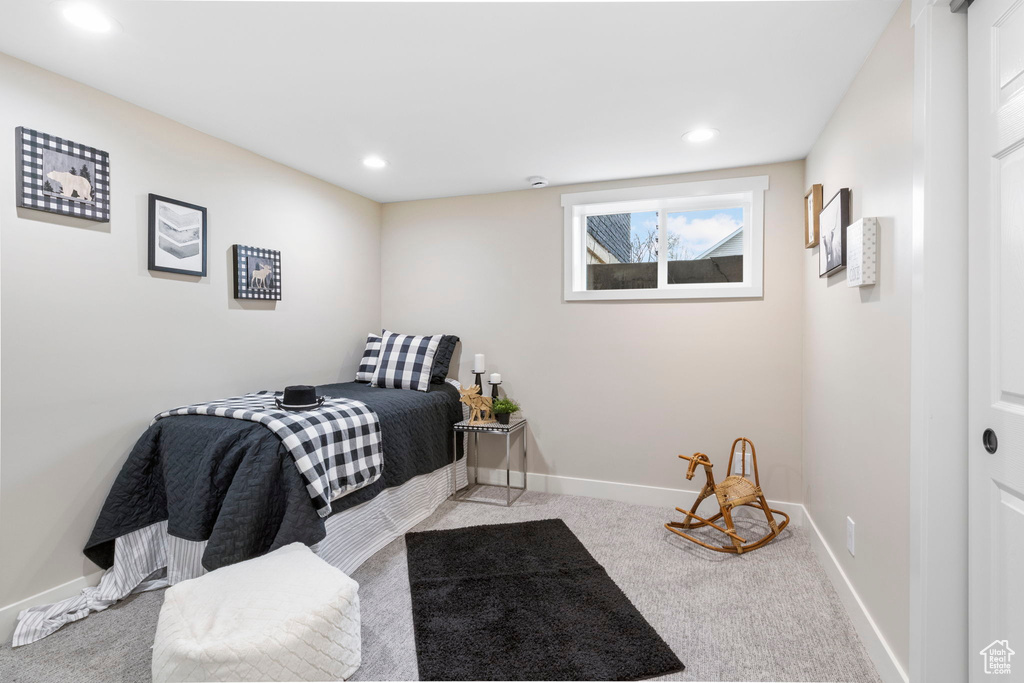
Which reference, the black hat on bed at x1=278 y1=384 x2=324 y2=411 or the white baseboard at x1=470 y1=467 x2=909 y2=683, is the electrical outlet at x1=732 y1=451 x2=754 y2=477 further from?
the black hat on bed at x1=278 y1=384 x2=324 y2=411

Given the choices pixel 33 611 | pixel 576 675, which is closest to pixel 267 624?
pixel 576 675

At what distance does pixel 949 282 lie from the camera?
1.40 meters

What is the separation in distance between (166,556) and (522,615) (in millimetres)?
1788

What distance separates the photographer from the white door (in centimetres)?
119

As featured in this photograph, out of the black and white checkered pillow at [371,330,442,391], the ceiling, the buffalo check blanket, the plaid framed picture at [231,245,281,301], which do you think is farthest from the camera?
the black and white checkered pillow at [371,330,442,391]

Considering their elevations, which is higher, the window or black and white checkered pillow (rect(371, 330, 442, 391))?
the window

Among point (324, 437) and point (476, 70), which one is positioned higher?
point (476, 70)

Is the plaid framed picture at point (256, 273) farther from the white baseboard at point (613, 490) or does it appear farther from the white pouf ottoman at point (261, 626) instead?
the white baseboard at point (613, 490)

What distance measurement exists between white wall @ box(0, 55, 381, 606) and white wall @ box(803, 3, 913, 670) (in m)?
3.19

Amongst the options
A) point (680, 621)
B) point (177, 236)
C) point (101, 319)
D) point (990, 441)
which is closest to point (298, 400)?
point (101, 319)

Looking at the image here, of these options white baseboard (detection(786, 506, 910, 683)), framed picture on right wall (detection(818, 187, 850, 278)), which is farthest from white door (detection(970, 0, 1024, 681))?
framed picture on right wall (detection(818, 187, 850, 278))

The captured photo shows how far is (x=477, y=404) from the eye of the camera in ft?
11.9

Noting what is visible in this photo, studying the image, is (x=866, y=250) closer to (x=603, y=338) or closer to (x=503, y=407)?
(x=603, y=338)

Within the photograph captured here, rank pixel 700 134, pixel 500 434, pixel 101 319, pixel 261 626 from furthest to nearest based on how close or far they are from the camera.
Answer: pixel 500 434, pixel 700 134, pixel 101 319, pixel 261 626
